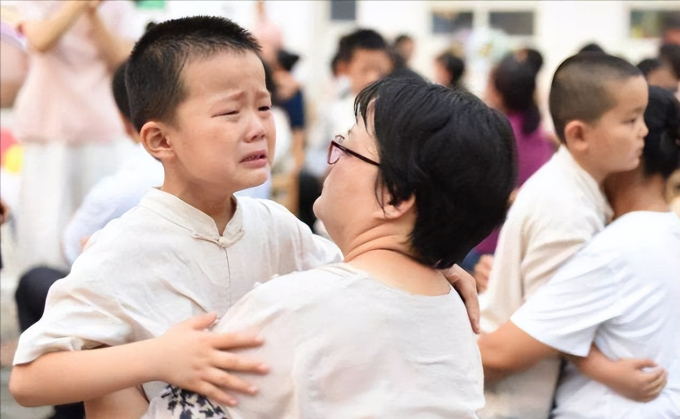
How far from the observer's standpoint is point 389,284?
4.94ft

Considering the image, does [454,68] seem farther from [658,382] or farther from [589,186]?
[658,382]

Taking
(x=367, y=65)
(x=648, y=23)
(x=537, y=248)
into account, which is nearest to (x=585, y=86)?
(x=537, y=248)

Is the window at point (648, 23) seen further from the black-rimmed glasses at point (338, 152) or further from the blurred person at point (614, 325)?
the black-rimmed glasses at point (338, 152)

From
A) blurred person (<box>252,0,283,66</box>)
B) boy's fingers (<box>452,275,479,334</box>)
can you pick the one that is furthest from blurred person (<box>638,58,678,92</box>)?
blurred person (<box>252,0,283,66</box>)

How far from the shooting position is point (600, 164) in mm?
2547

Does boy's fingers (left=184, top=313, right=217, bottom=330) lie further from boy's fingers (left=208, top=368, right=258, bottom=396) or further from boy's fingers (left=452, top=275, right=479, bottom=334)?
boy's fingers (left=452, top=275, right=479, bottom=334)

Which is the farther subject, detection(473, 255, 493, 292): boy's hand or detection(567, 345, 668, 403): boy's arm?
detection(473, 255, 493, 292): boy's hand

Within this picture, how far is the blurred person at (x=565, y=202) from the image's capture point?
8.18 feet

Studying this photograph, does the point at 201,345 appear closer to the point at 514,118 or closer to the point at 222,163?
the point at 222,163

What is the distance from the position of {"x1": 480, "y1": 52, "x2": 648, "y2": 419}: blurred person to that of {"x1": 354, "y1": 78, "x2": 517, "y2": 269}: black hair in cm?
96

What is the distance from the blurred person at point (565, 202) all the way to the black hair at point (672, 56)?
2838 millimetres

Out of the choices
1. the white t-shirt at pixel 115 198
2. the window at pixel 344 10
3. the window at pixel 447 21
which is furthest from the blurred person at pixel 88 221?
the window at pixel 447 21

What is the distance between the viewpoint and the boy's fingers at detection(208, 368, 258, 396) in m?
1.43

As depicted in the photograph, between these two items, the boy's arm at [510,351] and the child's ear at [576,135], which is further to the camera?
the child's ear at [576,135]
